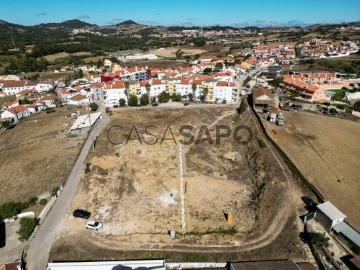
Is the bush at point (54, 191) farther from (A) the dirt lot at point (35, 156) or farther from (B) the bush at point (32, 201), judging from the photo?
(B) the bush at point (32, 201)

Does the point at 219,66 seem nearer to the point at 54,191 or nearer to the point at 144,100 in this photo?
the point at 144,100

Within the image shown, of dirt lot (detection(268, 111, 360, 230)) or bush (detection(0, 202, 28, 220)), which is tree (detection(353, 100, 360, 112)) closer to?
dirt lot (detection(268, 111, 360, 230))

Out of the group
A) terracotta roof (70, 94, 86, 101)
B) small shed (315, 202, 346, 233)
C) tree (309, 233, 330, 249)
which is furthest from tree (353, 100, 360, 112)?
terracotta roof (70, 94, 86, 101)

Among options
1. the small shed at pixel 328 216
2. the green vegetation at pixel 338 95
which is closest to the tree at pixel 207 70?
the green vegetation at pixel 338 95

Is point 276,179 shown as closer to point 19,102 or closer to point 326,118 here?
point 326,118

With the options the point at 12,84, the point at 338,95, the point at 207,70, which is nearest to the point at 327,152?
the point at 338,95
